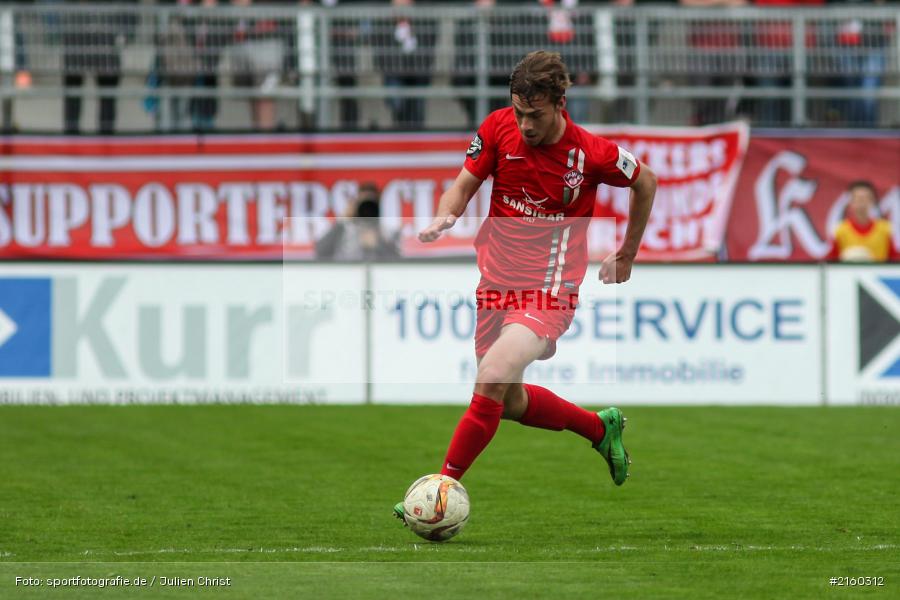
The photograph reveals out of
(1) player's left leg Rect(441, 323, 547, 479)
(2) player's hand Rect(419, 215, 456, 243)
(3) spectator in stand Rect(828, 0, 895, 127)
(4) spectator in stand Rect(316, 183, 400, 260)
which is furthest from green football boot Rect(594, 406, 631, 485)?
(3) spectator in stand Rect(828, 0, 895, 127)

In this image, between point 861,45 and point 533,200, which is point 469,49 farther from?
point 533,200

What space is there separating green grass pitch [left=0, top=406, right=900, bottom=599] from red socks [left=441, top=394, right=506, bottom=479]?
0.39m

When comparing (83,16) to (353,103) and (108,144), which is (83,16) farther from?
(353,103)

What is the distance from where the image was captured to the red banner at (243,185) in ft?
63.4

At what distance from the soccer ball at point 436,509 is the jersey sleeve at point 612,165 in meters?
1.78

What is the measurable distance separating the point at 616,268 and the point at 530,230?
1.76 feet

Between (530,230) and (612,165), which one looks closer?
(612,165)

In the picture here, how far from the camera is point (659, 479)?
10406 mm

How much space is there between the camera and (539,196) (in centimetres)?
811

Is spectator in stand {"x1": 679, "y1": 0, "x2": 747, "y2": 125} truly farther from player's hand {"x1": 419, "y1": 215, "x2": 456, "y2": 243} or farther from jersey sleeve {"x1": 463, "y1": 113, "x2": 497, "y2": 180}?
player's hand {"x1": 419, "y1": 215, "x2": 456, "y2": 243}

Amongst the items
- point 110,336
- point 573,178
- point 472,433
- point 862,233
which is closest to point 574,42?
point 862,233

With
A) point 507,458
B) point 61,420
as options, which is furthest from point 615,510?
point 61,420

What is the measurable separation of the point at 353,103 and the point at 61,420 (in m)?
7.13

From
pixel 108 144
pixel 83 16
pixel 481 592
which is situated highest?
pixel 83 16
